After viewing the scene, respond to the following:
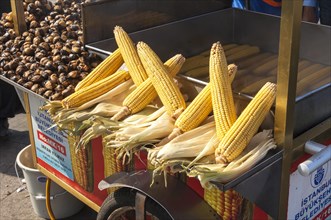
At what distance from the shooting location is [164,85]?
2.23m

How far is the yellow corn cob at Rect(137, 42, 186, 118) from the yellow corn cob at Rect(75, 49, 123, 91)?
0.28 meters

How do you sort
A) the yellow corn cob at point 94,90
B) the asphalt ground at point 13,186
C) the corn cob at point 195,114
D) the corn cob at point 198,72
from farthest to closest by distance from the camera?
the asphalt ground at point 13,186, the corn cob at point 198,72, the yellow corn cob at point 94,90, the corn cob at point 195,114

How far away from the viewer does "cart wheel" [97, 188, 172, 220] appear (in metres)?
2.08

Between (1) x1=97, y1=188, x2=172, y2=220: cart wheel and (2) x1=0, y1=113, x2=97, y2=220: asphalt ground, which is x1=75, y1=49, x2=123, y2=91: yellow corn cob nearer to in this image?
(1) x1=97, y1=188, x2=172, y2=220: cart wheel

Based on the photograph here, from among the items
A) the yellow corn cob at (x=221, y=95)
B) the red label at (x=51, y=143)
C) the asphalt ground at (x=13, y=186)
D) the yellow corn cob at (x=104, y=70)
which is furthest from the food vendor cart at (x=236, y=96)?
the asphalt ground at (x=13, y=186)

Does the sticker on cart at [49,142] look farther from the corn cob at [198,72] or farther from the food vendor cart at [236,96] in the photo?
the corn cob at [198,72]

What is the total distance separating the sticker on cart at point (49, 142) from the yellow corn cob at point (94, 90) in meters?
0.34

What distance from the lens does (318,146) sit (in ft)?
6.79

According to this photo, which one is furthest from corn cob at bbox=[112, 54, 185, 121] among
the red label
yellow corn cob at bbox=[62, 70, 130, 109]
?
the red label

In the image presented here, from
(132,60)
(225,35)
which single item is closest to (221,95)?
(132,60)

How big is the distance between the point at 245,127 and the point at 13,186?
278 centimetres

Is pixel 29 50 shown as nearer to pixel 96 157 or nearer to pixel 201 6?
pixel 96 157

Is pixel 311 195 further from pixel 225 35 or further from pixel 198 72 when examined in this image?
pixel 225 35

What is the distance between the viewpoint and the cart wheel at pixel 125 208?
2.08 metres
